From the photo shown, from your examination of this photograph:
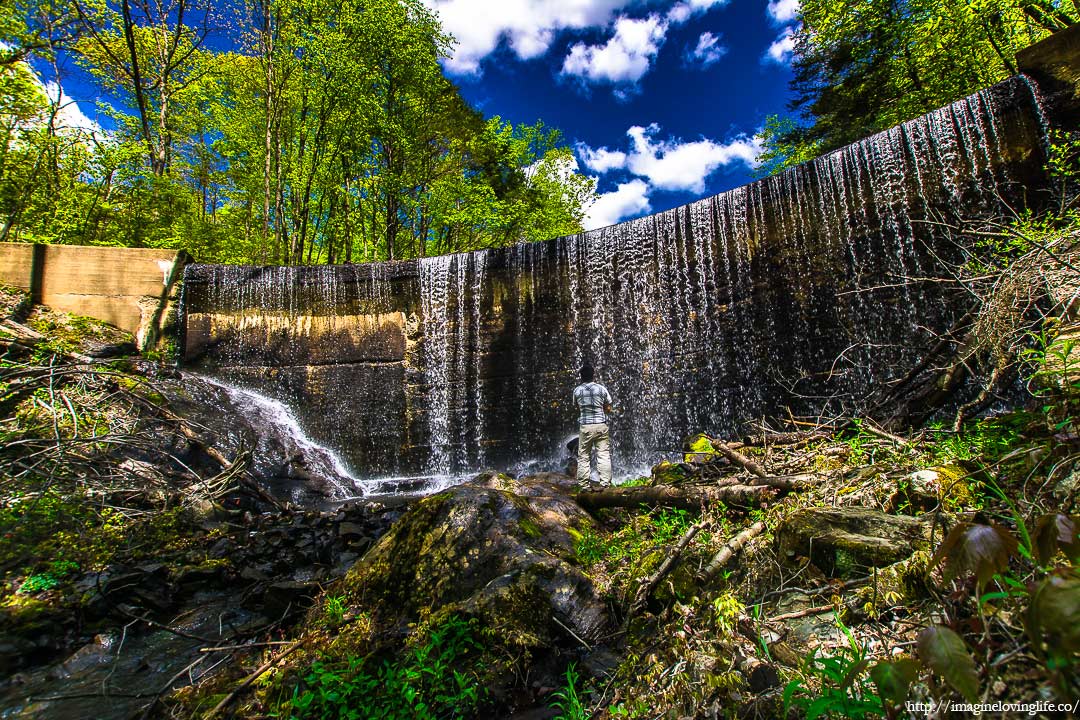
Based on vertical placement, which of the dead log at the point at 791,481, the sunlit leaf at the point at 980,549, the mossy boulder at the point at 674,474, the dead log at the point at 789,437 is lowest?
the mossy boulder at the point at 674,474

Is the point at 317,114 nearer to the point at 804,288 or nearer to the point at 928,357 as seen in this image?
the point at 804,288

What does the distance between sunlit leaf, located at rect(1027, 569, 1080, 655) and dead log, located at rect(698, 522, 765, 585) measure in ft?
6.32

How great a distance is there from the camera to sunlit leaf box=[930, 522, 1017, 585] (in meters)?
0.83

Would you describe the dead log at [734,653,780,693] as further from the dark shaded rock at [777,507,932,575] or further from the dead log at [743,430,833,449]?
the dead log at [743,430,833,449]

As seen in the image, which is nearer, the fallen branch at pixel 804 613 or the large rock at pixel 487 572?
the fallen branch at pixel 804 613

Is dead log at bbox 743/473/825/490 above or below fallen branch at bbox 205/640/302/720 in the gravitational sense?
above

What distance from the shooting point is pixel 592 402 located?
7.32 m

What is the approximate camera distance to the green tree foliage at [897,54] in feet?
44.9

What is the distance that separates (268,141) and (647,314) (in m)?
16.7

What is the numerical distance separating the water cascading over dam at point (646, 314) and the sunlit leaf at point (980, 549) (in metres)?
6.22

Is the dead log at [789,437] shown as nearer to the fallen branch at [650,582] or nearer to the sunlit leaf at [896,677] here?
the fallen branch at [650,582]

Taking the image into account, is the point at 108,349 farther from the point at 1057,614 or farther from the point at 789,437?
the point at 1057,614

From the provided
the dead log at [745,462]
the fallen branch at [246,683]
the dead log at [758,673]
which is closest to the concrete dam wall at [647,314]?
the dead log at [745,462]

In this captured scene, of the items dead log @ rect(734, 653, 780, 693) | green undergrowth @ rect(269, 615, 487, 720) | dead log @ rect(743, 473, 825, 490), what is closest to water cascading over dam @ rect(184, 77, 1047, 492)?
dead log @ rect(743, 473, 825, 490)
